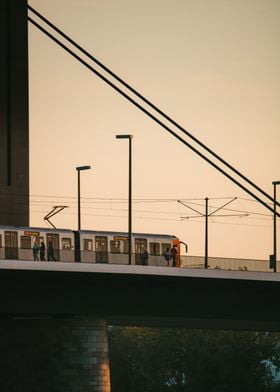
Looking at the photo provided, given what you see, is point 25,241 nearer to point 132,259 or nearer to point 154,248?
point 132,259

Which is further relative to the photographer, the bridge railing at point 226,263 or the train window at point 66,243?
the train window at point 66,243

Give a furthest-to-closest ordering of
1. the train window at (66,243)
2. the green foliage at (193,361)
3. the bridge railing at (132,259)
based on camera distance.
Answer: the green foliage at (193,361)
the train window at (66,243)
the bridge railing at (132,259)

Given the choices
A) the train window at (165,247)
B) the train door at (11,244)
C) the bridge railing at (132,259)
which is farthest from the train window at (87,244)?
the train door at (11,244)

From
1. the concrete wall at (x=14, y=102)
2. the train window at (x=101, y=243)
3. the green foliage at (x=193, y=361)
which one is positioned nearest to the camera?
the concrete wall at (x=14, y=102)

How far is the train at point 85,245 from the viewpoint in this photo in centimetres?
9438

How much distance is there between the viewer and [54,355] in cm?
9388

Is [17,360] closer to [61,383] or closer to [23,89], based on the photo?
[61,383]

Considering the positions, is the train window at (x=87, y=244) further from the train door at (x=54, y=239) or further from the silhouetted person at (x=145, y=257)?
the silhouetted person at (x=145, y=257)

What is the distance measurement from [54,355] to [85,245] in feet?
38.8

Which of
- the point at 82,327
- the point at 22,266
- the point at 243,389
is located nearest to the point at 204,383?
the point at 243,389

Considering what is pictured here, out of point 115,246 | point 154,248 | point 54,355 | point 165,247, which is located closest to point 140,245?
point 154,248

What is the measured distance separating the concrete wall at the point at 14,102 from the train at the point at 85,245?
3098mm

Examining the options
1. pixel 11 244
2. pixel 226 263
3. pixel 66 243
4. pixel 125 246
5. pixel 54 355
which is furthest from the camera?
pixel 125 246

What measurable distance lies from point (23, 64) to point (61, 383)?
683 inches
